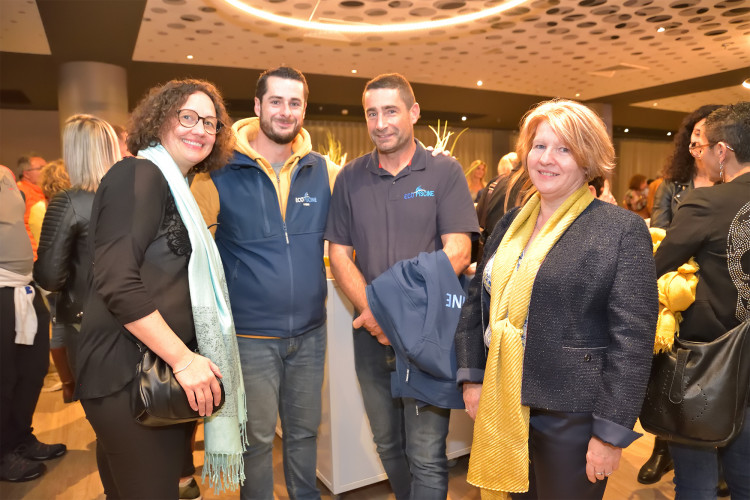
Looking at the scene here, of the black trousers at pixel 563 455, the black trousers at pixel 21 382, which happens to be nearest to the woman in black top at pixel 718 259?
the black trousers at pixel 563 455

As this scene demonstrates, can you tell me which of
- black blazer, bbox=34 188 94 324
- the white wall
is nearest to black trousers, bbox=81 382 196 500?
black blazer, bbox=34 188 94 324

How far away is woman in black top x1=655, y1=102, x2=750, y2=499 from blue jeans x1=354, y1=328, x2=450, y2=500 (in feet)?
2.81

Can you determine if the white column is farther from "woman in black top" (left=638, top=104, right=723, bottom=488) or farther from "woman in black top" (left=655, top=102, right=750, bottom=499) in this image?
"woman in black top" (left=655, top=102, right=750, bottom=499)

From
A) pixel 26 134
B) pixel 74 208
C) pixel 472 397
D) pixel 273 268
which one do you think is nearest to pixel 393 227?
pixel 273 268

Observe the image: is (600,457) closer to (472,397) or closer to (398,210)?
(472,397)

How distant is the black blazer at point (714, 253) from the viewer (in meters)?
1.68

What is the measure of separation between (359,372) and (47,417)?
2.81 meters

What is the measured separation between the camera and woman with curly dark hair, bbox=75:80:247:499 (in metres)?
1.33

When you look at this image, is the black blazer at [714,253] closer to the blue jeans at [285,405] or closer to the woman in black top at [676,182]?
the woman in black top at [676,182]

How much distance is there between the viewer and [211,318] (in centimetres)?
148

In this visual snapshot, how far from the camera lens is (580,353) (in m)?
1.35

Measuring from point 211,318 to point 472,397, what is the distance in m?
0.84

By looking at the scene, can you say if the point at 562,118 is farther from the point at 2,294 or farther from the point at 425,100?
the point at 425,100

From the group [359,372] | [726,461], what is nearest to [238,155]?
[359,372]
